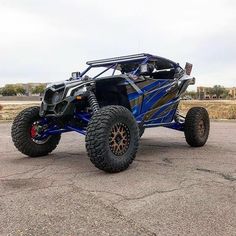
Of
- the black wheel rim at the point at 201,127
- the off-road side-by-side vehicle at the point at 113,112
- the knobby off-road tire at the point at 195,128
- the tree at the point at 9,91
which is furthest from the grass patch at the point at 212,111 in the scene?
the tree at the point at 9,91

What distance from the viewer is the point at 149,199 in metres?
4.03

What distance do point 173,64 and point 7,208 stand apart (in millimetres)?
5113

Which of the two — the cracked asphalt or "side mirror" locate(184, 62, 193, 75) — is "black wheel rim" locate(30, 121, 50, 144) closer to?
the cracked asphalt

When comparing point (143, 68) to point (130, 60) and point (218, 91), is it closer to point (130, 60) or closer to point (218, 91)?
point (130, 60)

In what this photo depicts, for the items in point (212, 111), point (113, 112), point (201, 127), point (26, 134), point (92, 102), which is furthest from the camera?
point (212, 111)

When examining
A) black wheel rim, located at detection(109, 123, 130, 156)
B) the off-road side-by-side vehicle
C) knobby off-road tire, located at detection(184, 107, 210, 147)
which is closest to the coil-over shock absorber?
the off-road side-by-side vehicle

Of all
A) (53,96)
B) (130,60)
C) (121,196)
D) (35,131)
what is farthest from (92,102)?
(121,196)

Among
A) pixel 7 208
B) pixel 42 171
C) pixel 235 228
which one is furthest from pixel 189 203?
pixel 42 171

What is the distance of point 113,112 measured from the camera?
5430mm

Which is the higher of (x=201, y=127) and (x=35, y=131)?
(x=35, y=131)

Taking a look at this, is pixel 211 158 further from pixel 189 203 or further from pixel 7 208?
pixel 7 208

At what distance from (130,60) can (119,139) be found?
212 cm

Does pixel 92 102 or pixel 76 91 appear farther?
pixel 76 91

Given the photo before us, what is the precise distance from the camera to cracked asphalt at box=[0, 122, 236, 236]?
10.5 ft
